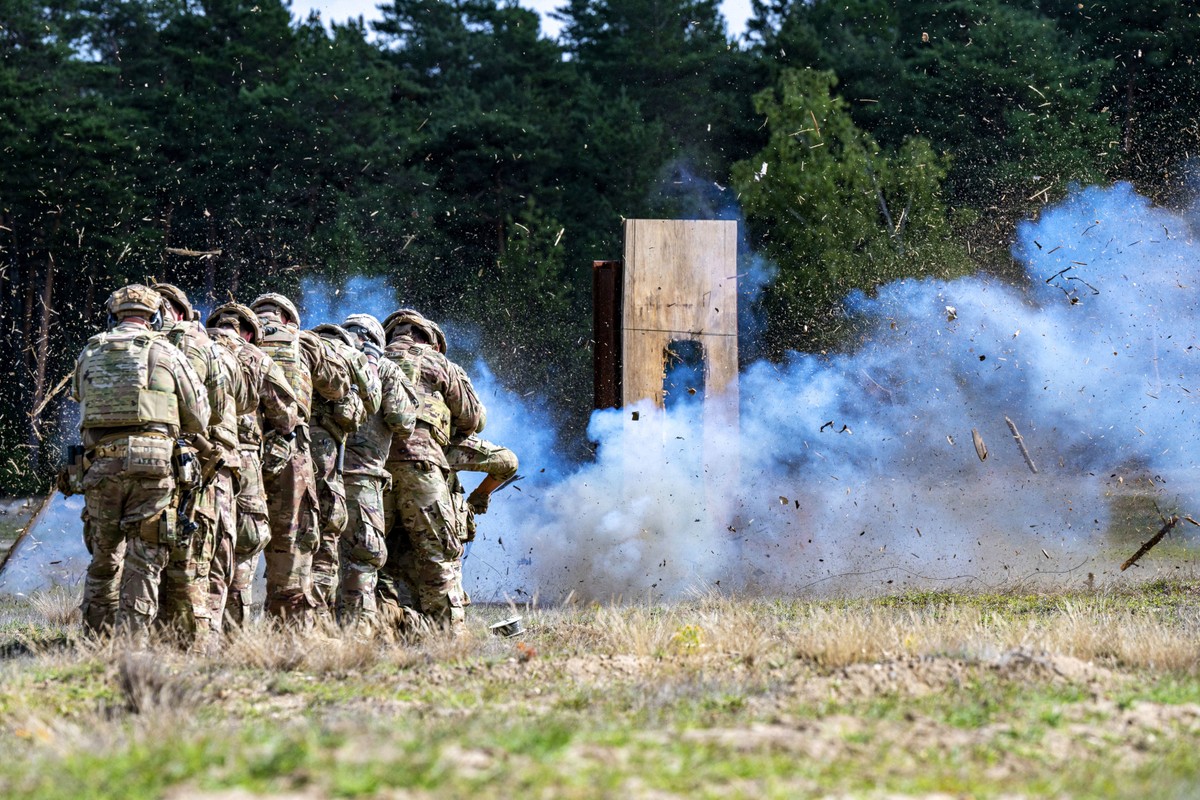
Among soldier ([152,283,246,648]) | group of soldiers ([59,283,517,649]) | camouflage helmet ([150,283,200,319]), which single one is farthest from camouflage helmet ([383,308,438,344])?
soldier ([152,283,246,648])

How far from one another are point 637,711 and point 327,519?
3.59 m

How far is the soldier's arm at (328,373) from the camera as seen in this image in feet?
30.5

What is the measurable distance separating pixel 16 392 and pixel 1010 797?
25.2 meters

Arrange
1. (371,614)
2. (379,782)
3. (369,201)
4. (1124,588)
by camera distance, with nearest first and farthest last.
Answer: (379,782)
(371,614)
(1124,588)
(369,201)

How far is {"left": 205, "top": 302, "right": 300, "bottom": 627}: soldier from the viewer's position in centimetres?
841

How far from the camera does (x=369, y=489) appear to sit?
9.39 meters

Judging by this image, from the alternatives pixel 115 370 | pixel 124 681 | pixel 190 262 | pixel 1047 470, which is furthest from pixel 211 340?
pixel 190 262

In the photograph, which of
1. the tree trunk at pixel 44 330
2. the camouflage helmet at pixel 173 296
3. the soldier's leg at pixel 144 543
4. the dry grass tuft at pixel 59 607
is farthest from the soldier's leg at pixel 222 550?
the tree trunk at pixel 44 330

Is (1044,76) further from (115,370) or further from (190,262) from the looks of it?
(115,370)

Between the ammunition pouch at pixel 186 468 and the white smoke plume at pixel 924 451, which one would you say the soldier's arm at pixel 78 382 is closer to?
the ammunition pouch at pixel 186 468

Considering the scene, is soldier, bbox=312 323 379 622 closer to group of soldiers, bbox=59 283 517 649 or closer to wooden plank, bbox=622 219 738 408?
group of soldiers, bbox=59 283 517 649

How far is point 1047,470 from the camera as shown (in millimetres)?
18781

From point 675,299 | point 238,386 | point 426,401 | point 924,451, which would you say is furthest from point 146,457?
point 924,451

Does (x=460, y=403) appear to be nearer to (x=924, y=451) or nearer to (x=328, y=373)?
(x=328, y=373)
